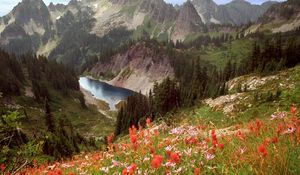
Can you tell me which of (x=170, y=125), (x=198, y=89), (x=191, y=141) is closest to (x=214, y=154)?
(x=191, y=141)

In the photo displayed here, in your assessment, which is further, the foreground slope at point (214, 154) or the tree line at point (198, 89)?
the tree line at point (198, 89)

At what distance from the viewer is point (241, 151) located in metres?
5.88

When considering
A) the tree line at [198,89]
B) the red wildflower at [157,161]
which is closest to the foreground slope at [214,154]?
the red wildflower at [157,161]

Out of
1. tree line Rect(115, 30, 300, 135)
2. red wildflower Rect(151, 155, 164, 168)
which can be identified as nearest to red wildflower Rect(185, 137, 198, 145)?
red wildflower Rect(151, 155, 164, 168)

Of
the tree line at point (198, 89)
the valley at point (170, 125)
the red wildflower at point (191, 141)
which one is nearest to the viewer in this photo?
the valley at point (170, 125)

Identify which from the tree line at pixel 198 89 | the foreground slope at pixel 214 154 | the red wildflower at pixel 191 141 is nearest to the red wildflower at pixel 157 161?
the foreground slope at pixel 214 154

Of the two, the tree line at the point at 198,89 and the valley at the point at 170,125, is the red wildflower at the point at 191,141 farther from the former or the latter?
the tree line at the point at 198,89

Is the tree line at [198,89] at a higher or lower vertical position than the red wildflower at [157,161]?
lower

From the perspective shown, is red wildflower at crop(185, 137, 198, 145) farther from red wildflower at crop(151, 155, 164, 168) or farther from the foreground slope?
red wildflower at crop(151, 155, 164, 168)

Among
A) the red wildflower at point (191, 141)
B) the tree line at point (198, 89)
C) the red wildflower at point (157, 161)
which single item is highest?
the red wildflower at point (157, 161)

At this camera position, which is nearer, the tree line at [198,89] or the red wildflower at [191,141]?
the red wildflower at [191,141]

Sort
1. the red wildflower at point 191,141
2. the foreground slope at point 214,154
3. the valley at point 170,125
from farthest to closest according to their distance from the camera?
the red wildflower at point 191,141, the valley at point 170,125, the foreground slope at point 214,154

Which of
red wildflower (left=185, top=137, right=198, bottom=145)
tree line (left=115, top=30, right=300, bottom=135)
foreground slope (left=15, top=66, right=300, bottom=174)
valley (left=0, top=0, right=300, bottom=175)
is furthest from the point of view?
tree line (left=115, top=30, right=300, bottom=135)

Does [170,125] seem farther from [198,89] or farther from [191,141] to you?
[198,89]
